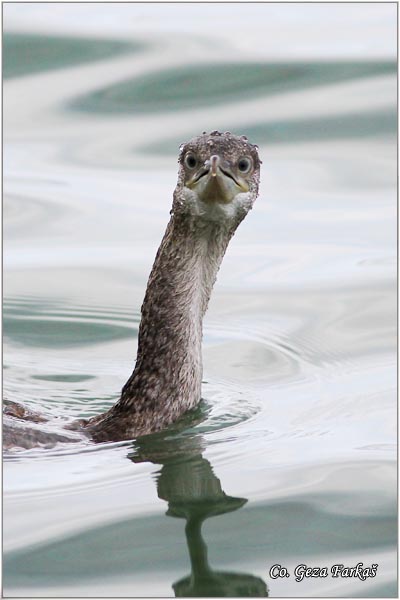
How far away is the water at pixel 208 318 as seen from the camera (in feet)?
20.9

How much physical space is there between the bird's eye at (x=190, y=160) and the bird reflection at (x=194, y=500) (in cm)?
144

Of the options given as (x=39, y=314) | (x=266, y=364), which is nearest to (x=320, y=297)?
(x=266, y=364)

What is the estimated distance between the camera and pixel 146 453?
7352 mm

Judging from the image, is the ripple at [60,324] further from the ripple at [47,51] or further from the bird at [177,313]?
the ripple at [47,51]

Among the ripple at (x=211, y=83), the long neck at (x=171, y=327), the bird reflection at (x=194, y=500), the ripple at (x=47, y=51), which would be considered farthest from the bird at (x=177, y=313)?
the ripple at (x=47, y=51)

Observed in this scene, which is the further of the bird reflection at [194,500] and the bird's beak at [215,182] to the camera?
the bird's beak at [215,182]

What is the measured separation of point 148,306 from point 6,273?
3539 millimetres

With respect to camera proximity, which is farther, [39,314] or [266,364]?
[39,314]

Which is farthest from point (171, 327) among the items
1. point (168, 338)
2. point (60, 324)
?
point (60, 324)

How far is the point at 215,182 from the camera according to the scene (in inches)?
278

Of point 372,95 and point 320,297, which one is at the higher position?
point 372,95

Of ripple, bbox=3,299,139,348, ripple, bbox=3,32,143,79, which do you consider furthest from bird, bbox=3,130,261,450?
ripple, bbox=3,32,143,79

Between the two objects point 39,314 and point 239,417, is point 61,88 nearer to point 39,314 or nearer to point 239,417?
point 39,314

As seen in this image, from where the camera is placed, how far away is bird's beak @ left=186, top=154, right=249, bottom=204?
703 cm
